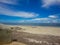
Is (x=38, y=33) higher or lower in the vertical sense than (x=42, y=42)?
higher

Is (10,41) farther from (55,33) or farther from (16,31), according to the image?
(55,33)

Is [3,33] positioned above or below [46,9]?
below

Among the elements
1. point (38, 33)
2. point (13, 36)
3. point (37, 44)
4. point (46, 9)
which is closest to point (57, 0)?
point (46, 9)

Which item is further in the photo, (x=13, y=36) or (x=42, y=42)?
(x=13, y=36)

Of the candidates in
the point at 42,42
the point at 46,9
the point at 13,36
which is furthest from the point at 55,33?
the point at 13,36

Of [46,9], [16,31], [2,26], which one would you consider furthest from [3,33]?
[46,9]

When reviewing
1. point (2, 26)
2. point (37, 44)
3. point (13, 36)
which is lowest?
point (37, 44)

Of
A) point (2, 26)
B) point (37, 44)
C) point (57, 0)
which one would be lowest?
point (37, 44)

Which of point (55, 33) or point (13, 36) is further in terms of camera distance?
point (13, 36)

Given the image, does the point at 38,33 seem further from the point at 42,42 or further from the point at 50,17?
the point at 50,17
